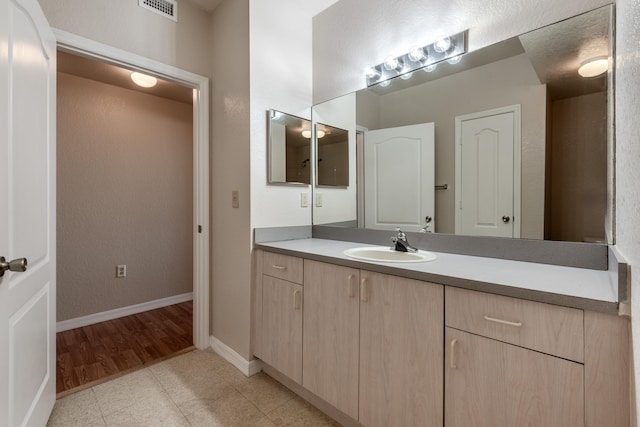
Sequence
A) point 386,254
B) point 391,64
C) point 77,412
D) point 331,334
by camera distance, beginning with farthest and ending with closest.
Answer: point 391,64 < point 386,254 < point 77,412 < point 331,334

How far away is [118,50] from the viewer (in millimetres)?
1779

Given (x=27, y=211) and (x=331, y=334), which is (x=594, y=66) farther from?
(x=27, y=211)

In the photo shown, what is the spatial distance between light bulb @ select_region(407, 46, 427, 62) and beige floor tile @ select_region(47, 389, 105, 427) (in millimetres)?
2531

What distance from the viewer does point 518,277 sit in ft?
3.26

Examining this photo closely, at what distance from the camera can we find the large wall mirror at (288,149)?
200 cm

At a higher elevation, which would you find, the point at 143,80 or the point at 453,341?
the point at 143,80

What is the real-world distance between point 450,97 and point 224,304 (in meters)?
1.98

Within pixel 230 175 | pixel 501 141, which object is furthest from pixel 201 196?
pixel 501 141

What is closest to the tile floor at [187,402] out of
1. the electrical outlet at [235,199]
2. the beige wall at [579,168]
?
the electrical outlet at [235,199]

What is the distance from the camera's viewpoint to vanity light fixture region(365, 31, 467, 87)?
1547 mm

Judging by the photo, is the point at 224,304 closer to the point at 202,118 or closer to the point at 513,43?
the point at 202,118

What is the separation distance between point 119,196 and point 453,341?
310 cm

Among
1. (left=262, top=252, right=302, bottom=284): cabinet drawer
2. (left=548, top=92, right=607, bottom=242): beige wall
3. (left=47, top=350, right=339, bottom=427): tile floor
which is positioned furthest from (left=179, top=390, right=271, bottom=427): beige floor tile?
(left=548, top=92, right=607, bottom=242): beige wall

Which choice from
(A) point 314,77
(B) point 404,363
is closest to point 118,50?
(A) point 314,77
